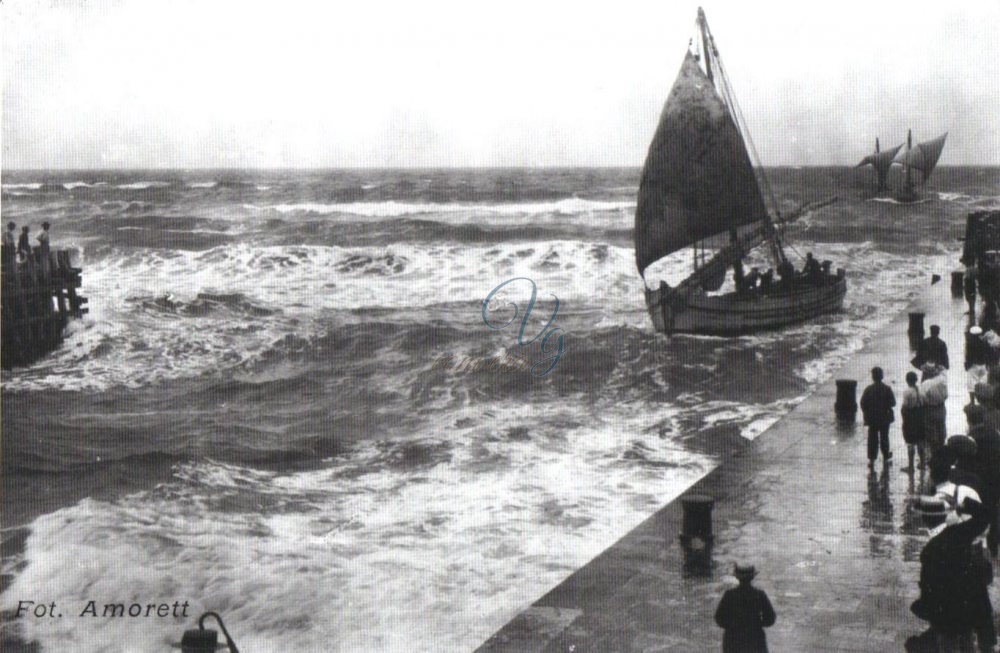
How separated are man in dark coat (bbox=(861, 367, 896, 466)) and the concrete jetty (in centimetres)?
19

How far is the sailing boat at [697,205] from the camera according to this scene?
989 inches

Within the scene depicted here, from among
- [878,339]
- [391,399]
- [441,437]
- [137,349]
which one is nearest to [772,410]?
[878,339]

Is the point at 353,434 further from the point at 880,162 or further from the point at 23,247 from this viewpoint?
the point at 880,162

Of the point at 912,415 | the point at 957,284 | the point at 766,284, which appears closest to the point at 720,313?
the point at 766,284

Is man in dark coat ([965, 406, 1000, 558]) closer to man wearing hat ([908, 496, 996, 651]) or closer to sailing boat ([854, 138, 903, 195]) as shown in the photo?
man wearing hat ([908, 496, 996, 651])

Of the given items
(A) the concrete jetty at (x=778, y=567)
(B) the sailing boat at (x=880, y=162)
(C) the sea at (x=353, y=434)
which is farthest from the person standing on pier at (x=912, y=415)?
(B) the sailing boat at (x=880, y=162)

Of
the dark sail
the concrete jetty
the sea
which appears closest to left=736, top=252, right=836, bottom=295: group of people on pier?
the sea

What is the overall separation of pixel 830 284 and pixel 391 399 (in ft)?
47.8

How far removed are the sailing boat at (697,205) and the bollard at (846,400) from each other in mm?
12491

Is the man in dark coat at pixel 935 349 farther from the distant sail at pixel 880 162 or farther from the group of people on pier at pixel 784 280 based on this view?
the distant sail at pixel 880 162

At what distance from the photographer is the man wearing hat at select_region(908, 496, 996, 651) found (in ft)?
17.8

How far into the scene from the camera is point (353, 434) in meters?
15.7

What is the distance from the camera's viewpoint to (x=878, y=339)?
18953 mm

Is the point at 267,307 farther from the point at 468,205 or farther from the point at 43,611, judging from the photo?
the point at 468,205
